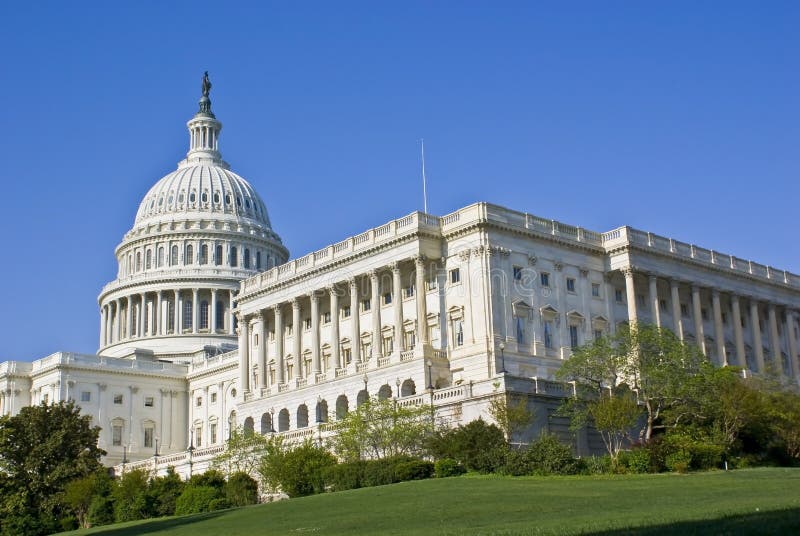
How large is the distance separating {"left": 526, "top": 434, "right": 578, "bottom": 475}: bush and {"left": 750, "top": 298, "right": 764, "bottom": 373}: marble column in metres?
46.4

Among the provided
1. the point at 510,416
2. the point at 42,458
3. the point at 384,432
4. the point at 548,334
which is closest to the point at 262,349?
the point at 42,458

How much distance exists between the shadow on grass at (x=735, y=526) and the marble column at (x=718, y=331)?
65.5m

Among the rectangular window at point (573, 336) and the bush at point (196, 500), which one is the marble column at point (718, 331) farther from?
the bush at point (196, 500)

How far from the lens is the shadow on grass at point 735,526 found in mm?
25188

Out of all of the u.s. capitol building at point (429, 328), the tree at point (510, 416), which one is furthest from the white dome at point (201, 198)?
the tree at point (510, 416)

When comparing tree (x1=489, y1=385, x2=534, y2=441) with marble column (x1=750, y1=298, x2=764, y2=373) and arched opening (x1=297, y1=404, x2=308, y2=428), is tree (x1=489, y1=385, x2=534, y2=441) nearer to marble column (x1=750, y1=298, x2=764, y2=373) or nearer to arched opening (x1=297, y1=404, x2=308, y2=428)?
arched opening (x1=297, y1=404, x2=308, y2=428)

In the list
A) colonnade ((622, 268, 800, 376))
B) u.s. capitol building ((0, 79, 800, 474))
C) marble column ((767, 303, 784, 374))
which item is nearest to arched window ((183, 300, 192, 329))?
u.s. capitol building ((0, 79, 800, 474))

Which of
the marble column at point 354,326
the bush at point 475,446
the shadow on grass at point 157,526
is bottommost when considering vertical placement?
the shadow on grass at point 157,526

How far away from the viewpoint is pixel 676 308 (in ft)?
297

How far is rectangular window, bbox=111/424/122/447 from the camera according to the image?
4719 inches

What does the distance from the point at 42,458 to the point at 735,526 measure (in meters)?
60.6

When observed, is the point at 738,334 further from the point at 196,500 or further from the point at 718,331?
the point at 196,500

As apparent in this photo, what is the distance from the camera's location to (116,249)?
6073 inches

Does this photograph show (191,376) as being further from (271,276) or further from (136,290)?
(271,276)
